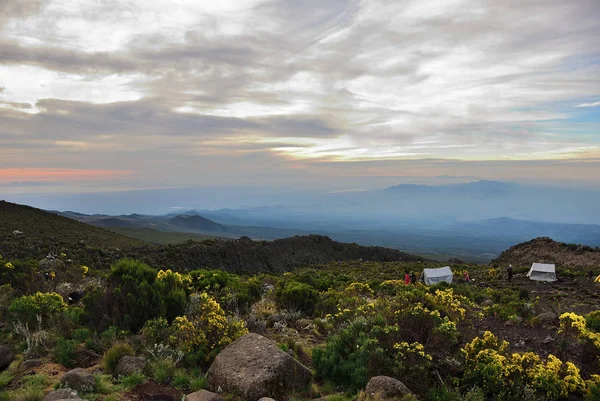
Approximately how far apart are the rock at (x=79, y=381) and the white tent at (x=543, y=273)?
27.3 meters

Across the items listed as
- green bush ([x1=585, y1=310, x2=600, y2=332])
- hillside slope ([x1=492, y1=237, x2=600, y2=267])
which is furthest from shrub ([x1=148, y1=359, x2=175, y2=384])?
hillside slope ([x1=492, y1=237, x2=600, y2=267])

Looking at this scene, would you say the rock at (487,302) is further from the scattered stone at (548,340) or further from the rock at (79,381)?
the rock at (79,381)

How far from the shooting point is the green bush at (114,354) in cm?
665

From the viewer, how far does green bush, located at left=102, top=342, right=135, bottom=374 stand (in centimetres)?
665

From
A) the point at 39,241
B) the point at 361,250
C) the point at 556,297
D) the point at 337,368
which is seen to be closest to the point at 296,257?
the point at 361,250

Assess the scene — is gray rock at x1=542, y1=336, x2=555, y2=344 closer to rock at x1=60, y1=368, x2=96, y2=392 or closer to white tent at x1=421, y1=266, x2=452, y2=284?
rock at x1=60, y1=368, x2=96, y2=392

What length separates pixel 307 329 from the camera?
999 centimetres

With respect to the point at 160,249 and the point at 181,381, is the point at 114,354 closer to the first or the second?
the point at 181,381

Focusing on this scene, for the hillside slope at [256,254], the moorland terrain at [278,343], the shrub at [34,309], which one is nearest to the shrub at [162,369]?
the moorland terrain at [278,343]

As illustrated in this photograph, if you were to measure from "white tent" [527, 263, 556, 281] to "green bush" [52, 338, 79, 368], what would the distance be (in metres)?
27.3

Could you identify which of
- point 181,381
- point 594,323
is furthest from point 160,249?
point 594,323

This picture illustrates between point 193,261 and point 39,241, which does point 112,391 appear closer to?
point 193,261

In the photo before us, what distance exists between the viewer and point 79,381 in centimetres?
589

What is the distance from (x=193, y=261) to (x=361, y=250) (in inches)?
1210
